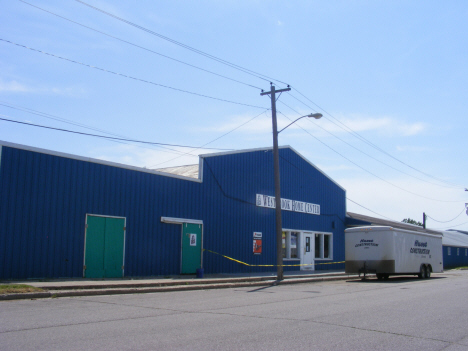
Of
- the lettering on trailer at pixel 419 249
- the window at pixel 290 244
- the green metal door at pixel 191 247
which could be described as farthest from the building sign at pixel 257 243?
the lettering on trailer at pixel 419 249

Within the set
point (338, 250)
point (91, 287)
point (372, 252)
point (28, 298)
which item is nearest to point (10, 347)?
point (28, 298)

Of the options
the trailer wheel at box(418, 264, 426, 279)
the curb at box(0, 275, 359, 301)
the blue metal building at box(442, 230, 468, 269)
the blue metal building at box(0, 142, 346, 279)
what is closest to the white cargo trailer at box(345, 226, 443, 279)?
the trailer wheel at box(418, 264, 426, 279)

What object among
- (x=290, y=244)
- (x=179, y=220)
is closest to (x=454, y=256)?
(x=290, y=244)

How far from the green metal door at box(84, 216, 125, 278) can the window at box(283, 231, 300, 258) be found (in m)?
13.0

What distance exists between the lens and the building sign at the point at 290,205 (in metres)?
28.1

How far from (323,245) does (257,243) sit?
8199 millimetres

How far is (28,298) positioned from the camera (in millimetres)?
12664

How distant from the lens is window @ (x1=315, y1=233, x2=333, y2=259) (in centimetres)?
3356

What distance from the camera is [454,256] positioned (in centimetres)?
6044

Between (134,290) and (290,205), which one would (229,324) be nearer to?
→ (134,290)

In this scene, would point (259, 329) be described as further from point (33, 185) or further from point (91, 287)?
point (33, 185)

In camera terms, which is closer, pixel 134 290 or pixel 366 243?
pixel 134 290

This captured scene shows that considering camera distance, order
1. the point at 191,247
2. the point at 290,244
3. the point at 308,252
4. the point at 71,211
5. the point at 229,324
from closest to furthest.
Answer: the point at 229,324
the point at 71,211
the point at 191,247
the point at 290,244
the point at 308,252

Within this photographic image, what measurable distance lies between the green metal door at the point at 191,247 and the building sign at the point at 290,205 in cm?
556
